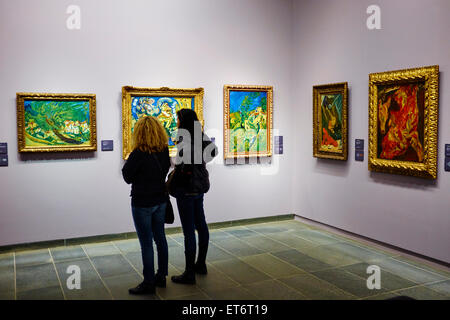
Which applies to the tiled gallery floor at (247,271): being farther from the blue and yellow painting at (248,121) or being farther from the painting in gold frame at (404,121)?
the blue and yellow painting at (248,121)

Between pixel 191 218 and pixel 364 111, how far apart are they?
369 centimetres

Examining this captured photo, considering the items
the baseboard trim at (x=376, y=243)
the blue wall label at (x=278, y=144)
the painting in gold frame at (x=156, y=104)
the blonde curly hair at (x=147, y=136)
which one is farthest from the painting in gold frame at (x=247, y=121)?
the blonde curly hair at (x=147, y=136)

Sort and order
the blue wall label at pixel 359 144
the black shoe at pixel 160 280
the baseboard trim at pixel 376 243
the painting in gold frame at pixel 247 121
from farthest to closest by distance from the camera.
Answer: the painting in gold frame at pixel 247 121, the blue wall label at pixel 359 144, the baseboard trim at pixel 376 243, the black shoe at pixel 160 280

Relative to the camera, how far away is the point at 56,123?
7359 millimetres

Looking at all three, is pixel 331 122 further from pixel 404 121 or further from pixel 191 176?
pixel 191 176

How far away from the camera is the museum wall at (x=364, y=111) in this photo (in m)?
6.21

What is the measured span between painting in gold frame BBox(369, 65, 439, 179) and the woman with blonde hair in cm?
360

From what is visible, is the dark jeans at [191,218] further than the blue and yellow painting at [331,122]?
No

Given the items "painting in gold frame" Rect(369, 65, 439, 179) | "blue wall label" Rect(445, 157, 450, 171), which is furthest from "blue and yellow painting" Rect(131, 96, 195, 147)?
"blue wall label" Rect(445, 157, 450, 171)

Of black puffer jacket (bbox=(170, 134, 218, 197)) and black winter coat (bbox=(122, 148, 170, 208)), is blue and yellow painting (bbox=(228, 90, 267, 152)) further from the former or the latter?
black winter coat (bbox=(122, 148, 170, 208))

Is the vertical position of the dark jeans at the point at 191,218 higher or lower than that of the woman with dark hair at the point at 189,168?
lower

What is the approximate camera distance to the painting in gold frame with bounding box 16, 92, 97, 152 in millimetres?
7129

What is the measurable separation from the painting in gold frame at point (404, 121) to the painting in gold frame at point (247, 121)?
236 cm

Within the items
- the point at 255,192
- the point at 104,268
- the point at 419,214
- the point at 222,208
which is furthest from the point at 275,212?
the point at 104,268
